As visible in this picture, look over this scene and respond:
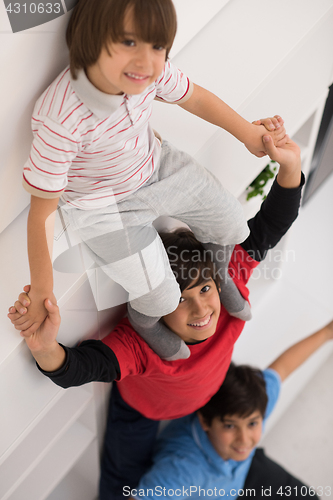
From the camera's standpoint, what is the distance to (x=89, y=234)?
26.0 inches

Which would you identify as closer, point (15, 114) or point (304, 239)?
point (15, 114)

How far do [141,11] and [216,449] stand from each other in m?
1.14

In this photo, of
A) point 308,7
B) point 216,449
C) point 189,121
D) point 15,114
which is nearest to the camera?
point 15,114

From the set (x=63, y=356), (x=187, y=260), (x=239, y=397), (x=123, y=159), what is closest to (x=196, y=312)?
(x=187, y=260)

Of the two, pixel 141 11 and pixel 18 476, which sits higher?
pixel 141 11

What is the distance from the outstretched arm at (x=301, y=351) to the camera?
1.30 metres

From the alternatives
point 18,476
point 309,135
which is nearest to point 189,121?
point 309,135

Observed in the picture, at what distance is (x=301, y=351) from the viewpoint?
131 centimetres

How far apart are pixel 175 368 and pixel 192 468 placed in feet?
1.49

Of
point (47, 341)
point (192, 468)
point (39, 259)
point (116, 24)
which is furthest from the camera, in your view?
point (192, 468)

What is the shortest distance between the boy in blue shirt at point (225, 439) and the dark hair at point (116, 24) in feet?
3.29

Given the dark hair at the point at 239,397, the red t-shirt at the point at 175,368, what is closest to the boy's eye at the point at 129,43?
the red t-shirt at the point at 175,368

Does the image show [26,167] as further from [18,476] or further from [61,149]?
[18,476]

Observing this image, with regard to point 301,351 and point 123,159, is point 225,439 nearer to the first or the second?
point 301,351
